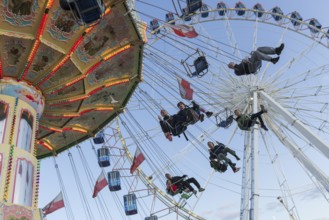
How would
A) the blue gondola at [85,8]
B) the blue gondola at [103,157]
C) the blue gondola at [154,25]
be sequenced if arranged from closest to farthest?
the blue gondola at [85,8], the blue gondola at [103,157], the blue gondola at [154,25]

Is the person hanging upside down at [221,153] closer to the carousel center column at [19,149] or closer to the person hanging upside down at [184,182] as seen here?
the person hanging upside down at [184,182]

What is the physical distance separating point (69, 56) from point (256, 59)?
695 cm

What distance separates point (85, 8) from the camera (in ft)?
31.6

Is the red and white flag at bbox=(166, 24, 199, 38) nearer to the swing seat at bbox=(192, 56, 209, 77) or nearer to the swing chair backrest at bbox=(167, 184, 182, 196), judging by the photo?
the swing seat at bbox=(192, 56, 209, 77)

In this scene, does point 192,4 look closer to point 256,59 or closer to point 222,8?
point 256,59

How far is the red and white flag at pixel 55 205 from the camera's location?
14914 mm

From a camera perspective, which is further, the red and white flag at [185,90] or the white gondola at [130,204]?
the white gondola at [130,204]

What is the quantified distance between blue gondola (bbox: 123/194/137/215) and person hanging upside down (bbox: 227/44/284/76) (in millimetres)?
9544

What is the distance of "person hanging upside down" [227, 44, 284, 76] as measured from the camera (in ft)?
46.7

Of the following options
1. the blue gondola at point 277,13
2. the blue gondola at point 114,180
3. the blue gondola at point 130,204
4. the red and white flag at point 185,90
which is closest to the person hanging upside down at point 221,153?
the red and white flag at point 185,90

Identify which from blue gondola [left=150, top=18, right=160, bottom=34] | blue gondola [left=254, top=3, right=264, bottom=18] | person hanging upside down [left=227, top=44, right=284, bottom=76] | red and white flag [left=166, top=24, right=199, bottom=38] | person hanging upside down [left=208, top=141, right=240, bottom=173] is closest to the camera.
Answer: red and white flag [left=166, top=24, right=199, bottom=38]

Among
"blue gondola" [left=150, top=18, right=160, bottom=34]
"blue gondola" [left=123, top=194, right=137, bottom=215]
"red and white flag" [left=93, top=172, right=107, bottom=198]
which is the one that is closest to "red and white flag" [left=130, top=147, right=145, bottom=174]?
"red and white flag" [left=93, top=172, right=107, bottom=198]

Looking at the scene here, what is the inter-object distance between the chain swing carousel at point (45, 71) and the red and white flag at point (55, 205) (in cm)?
313

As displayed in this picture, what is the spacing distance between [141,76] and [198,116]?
262 centimetres
